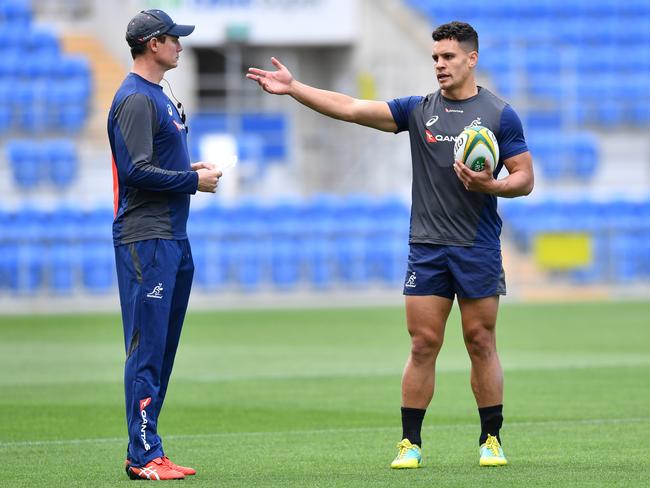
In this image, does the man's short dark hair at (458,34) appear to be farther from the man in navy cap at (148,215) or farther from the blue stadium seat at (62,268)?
the blue stadium seat at (62,268)

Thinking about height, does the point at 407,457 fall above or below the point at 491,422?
below

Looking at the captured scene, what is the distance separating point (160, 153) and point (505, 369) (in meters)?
6.95

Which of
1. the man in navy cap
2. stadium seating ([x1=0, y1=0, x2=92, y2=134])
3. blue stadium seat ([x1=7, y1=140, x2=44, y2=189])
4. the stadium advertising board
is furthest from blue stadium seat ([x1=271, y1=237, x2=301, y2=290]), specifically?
the man in navy cap

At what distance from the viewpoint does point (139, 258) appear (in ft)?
24.2

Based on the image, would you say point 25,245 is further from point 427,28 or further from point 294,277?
point 427,28

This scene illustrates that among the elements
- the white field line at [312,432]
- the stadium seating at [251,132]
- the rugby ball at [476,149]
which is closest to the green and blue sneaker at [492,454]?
the rugby ball at [476,149]

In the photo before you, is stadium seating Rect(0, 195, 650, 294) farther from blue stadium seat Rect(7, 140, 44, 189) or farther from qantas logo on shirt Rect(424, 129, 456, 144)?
qantas logo on shirt Rect(424, 129, 456, 144)

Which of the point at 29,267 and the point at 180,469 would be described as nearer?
the point at 180,469


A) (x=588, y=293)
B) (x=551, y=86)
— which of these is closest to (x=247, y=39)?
(x=551, y=86)

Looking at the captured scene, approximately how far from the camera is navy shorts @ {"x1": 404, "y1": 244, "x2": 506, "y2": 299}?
25.4 feet

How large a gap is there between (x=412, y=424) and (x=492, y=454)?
0.47 meters

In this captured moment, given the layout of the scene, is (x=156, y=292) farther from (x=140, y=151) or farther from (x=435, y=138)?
(x=435, y=138)

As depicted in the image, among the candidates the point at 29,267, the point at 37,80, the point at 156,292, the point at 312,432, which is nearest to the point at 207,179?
the point at 156,292

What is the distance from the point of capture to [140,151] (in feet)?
23.9
